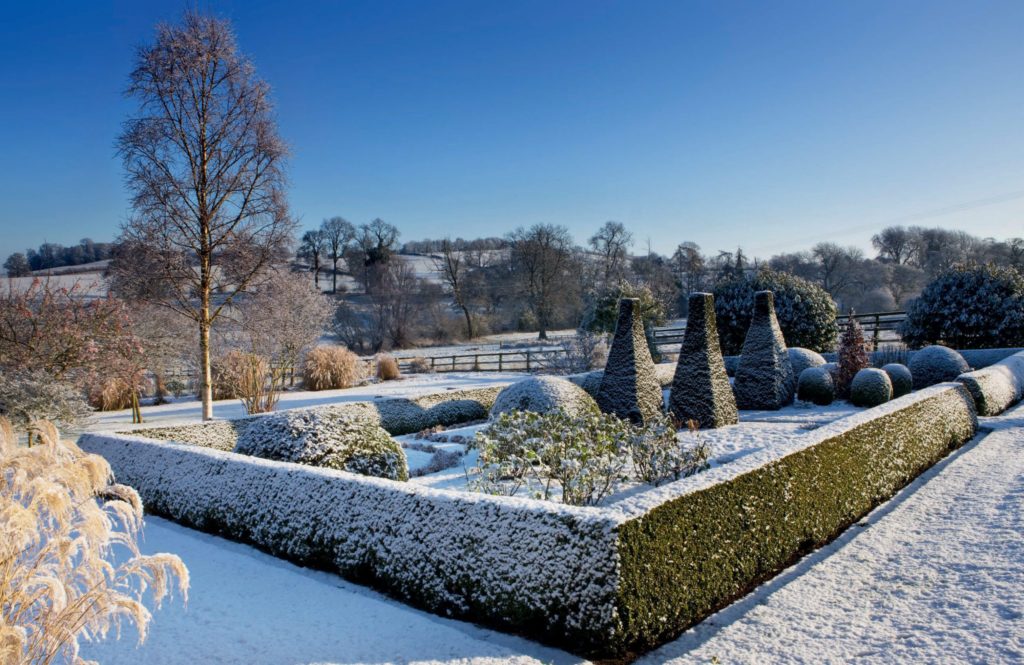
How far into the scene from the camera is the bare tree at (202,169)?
508 inches

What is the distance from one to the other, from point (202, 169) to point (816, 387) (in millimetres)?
13229

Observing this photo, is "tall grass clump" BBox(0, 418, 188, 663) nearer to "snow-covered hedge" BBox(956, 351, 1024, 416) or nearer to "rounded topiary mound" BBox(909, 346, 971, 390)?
"snow-covered hedge" BBox(956, 351, 1024, 416)

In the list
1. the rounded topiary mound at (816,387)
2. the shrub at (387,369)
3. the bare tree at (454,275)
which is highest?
the bare tree at (454,275)

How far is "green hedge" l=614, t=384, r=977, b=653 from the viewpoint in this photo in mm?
3793

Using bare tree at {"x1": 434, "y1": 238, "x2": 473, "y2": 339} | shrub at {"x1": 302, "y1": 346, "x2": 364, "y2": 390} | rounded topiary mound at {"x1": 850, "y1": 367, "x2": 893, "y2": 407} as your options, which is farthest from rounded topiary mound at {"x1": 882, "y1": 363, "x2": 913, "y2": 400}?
bare tree at {"x1": 434, "y1": 238, "x2": 473, "y2": 339}

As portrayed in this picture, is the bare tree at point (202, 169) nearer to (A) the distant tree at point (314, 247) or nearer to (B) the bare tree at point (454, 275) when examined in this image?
(B) the bare tree at point (454, 275)

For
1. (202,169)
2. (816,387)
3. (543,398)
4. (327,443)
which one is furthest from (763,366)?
(202,169)

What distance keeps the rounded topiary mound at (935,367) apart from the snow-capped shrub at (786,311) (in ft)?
14.1

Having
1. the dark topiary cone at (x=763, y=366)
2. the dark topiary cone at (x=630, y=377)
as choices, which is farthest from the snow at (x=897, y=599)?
the dark topiary cone at (x=763, y=366)

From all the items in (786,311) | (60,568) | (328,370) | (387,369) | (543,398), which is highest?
(786,311)

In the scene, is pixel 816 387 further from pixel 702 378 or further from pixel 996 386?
pixel 702 378

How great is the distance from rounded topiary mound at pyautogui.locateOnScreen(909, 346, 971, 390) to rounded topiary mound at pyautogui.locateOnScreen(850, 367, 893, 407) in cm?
141

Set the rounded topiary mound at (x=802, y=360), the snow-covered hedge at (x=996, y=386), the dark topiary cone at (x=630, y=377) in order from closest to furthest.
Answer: the dark topiary cone at (x=630, y=377)
the snow-covered hedge at (x=996, y=386)
the rounded topiary mound at (x=802, y=360)

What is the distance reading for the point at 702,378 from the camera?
416 inches
